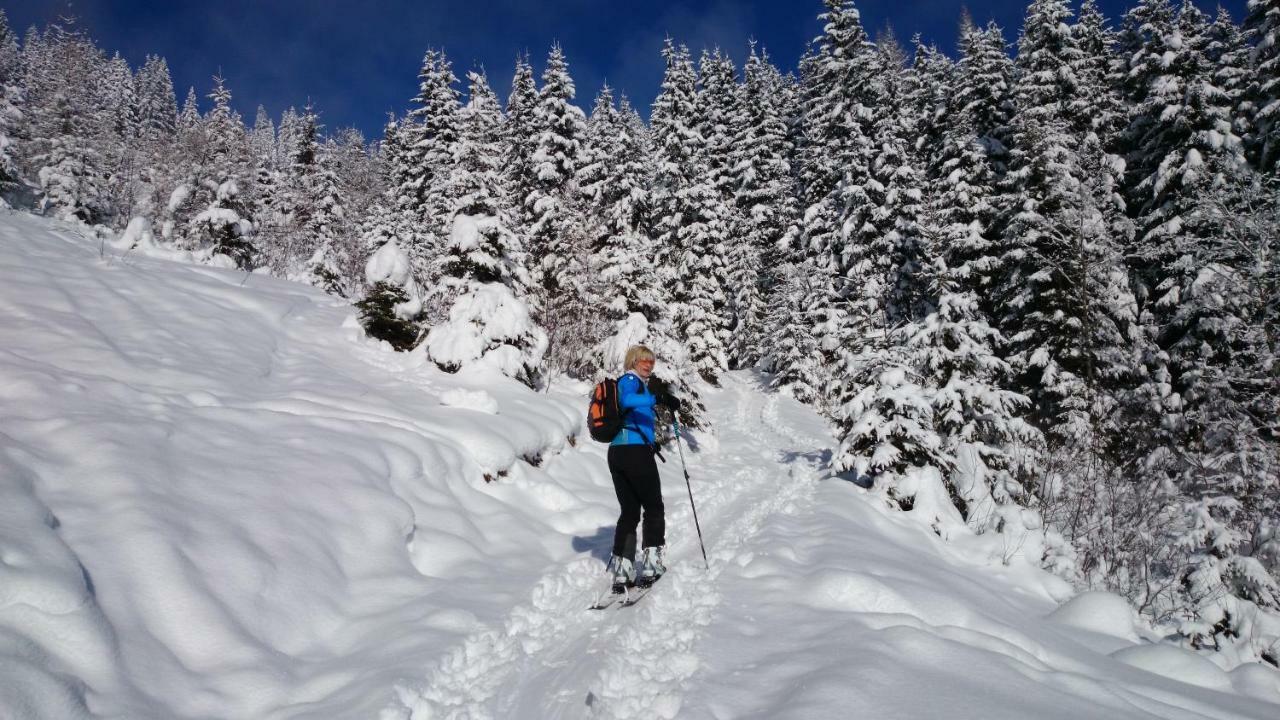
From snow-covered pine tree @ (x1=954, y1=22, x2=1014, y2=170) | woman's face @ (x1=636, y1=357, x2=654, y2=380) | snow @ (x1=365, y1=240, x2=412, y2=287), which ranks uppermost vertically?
snow-covered pine tree @ (x1=954, y1=22, x2=1014, y2=170)

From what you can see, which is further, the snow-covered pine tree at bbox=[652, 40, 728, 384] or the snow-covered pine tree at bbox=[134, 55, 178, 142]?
the snow-covered pine tree at bbox=[134, 55, 178, 142]

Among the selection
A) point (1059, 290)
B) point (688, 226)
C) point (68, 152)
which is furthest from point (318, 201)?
point (1059, 290)

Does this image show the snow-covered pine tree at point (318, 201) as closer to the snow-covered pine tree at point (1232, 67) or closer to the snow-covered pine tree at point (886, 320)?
the snow-covered pine tree at point (886, 320)

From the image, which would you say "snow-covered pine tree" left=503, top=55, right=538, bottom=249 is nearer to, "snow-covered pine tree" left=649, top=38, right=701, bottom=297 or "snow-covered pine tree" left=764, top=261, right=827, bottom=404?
"snow-covered pine tree" left=649, top=38, right=701, bottom=297

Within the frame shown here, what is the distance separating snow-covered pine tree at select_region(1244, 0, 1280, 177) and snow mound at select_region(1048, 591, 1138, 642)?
20.5 m

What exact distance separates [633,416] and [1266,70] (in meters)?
26.3

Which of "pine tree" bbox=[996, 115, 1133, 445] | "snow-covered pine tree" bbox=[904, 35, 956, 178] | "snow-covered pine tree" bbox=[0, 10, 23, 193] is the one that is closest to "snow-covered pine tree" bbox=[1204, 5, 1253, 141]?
"pine tree" bbox=[996, 115, 1133, 445]

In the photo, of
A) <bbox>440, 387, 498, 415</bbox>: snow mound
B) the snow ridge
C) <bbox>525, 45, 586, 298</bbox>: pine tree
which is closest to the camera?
the snow ridge

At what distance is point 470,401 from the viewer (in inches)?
402

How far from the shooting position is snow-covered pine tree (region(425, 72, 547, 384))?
487 inches

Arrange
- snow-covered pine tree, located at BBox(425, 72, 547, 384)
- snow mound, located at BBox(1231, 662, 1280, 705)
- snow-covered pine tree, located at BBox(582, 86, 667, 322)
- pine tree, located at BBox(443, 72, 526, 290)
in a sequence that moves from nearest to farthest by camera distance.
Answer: snow mound, located at BBox(1231, 662, 1280, 705), snow-covered pine tree, located at BBox(425, 72, 547, 384), pine tree, located at BBox(443, 72, 526, 290), snow-covered pine tree, located at BBox(582, 86, 667, 322)

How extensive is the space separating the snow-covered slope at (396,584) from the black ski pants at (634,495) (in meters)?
0.65

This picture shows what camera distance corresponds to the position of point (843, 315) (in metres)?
26.2

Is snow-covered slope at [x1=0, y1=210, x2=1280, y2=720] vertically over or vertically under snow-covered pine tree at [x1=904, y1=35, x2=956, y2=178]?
under
